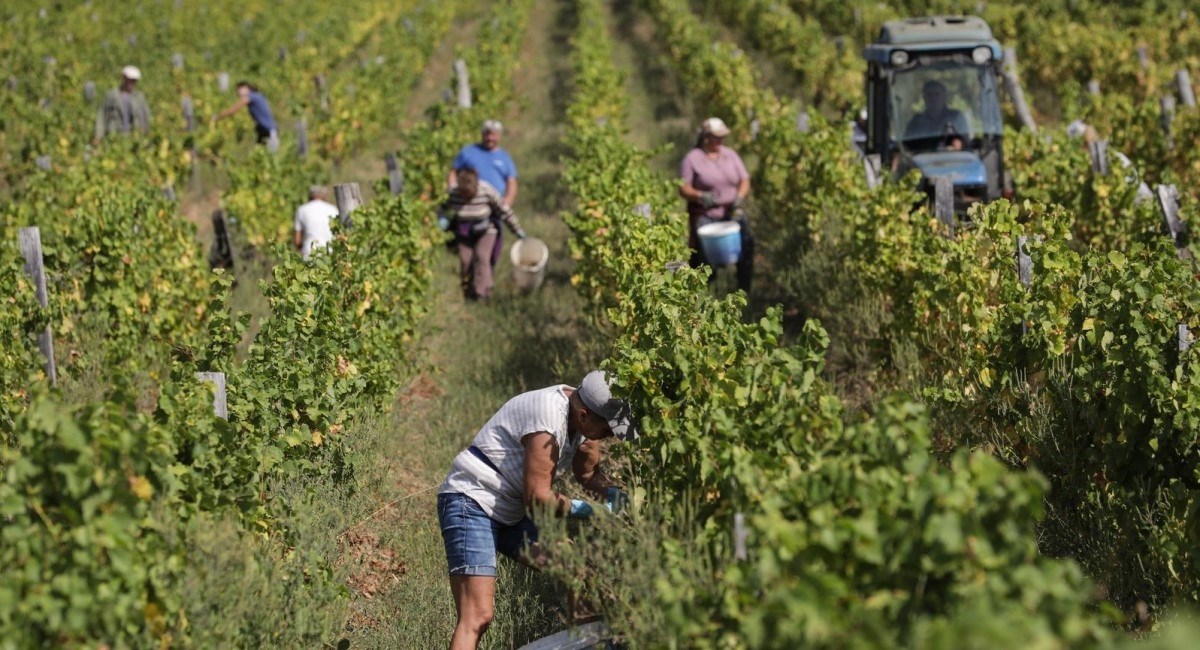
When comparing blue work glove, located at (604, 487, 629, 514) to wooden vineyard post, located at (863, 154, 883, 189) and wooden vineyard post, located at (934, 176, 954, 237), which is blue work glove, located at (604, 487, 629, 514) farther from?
wooden vineyard post, located at (863, 154, 883, 189)

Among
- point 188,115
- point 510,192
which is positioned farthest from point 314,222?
point 188,115

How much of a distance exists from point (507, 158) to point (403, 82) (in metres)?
11.3

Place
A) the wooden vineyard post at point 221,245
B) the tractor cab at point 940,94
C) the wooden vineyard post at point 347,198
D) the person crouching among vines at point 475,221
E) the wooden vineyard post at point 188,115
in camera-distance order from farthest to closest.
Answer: the wooden vineyard post at point 188,115 → the wooden vineyard post at point 221,245 → the person crouching among vines at point 475,221 → the tractor cab at point 940,94 → the wooden vineyard post at point 347,198

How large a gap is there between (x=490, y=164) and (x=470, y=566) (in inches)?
247

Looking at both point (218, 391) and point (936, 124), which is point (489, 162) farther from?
point (218, 391)

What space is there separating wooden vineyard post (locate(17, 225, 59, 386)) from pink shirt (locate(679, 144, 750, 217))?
405 cm

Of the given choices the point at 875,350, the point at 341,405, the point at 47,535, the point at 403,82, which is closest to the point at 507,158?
the point at 875,350

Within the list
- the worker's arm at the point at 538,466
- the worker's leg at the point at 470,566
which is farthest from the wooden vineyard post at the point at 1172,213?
the worker's leg at the point at 470,566

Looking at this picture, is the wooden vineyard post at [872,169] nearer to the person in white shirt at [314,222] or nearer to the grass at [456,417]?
the grass at [456,417]

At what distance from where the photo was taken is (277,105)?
19.5 m

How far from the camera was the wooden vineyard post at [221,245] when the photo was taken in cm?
1080

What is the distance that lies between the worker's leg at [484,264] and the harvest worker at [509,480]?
18.3 ft

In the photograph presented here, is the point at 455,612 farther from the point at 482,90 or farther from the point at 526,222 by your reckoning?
the point at 482,90

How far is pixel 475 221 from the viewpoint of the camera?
10.3 meters
